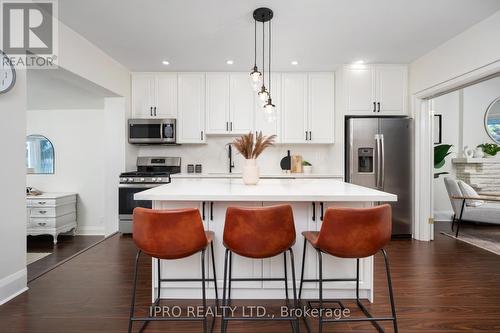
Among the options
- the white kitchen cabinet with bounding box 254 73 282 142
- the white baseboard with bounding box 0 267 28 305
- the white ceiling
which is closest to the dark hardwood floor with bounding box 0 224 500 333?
the white baseboard with bounding box 0 267 28 305

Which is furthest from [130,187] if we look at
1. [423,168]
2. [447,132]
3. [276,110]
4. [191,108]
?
[447,132]

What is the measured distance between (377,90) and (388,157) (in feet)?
3.36

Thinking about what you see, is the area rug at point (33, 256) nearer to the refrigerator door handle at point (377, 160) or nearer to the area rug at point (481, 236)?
the refrigerator door handle at point (377, 160)

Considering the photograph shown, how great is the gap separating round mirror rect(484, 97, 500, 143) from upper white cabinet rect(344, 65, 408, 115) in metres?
2.51

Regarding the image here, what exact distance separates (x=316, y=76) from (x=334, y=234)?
331cm

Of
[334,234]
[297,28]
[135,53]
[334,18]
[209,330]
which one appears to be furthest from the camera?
[135,53]

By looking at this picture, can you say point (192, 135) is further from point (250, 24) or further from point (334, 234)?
point (334, 234)

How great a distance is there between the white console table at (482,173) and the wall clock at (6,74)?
6505 millimetres

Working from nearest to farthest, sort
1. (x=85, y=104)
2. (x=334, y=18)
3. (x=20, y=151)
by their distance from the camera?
(x=20, y=151) → (x=334, y=18) → (x=85, y=104)

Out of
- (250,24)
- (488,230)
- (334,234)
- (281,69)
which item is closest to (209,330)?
(334,234)

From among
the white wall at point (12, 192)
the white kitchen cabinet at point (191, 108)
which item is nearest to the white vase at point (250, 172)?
the white wall at point (12, 192)

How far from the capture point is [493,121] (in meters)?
5.12

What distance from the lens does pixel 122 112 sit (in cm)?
409

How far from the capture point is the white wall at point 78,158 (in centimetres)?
456
